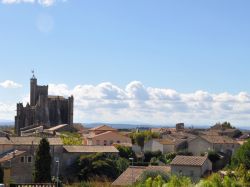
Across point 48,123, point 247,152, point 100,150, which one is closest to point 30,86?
point 48,123

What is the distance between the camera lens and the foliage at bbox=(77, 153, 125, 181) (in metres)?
58.4

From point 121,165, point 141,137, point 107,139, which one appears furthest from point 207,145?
point 121,165

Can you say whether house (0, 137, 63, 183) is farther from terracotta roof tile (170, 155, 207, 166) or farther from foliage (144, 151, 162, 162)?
foliage (144, 151, 162, 162)

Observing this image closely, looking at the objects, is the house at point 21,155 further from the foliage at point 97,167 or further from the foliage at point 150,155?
the foliage at point 150,155

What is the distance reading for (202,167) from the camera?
2235 inches

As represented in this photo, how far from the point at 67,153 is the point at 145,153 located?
58.1ft

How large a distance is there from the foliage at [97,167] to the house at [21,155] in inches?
120

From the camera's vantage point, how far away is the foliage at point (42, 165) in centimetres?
4869

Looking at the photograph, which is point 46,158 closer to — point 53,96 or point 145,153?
point 145,153

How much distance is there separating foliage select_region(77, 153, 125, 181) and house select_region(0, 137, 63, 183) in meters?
3.05

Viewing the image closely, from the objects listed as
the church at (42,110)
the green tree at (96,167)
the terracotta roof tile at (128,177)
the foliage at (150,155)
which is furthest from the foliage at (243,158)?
the church at (42,110)

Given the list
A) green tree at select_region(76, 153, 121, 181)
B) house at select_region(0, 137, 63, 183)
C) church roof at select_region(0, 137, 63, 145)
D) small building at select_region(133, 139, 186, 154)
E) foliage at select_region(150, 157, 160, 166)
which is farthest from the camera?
small building at select_region(133, 139, 186, 154)

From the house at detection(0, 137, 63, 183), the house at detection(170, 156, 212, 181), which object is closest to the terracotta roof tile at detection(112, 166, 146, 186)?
the house at detection(170, 156, 212, 181)

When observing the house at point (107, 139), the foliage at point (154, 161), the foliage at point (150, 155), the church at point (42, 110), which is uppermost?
the church at point (42, 110)
